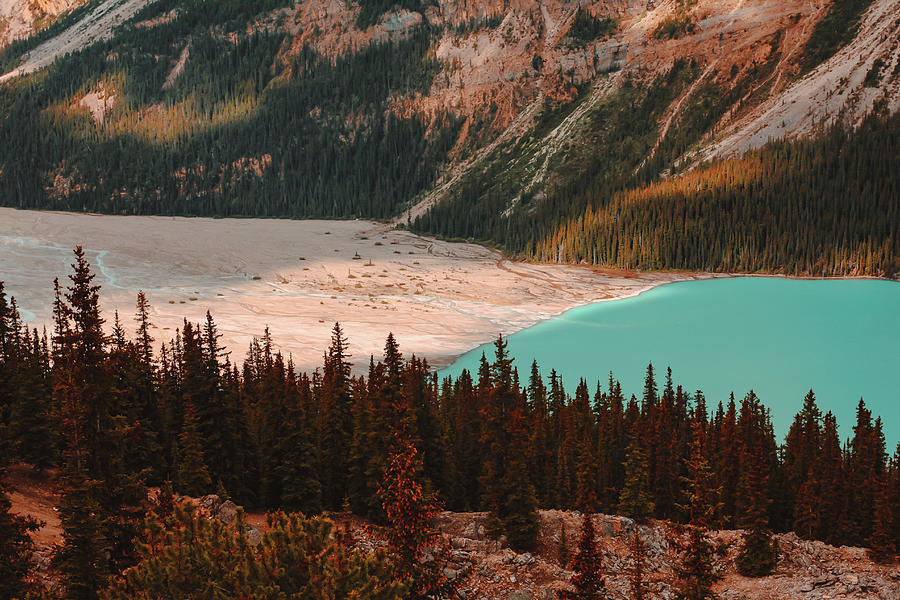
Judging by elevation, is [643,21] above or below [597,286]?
above

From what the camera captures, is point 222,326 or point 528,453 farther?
point 222,326

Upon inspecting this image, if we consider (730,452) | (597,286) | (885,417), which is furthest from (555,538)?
(597,286)

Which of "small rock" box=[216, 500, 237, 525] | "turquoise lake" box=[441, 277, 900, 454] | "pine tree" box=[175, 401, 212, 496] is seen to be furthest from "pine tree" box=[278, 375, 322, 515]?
"turquoise lake" box=[441, 277, 900, 454]

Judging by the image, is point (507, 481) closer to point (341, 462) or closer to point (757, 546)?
A: point (341, 462)

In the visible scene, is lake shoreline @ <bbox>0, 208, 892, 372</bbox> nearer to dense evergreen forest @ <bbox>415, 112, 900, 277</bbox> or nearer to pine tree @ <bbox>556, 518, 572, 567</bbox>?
dense evergreen forest @ <bbox>415, 112, 900, 277</bbox>

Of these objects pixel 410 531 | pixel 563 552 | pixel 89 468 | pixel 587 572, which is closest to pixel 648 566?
pixel 563 552

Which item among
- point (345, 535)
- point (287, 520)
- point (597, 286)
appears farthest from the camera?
point (597, 286)

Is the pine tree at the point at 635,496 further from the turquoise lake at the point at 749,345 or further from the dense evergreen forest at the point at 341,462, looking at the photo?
the turquoise lake at the point at 749,345

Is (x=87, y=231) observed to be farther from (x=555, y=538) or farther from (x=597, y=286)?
(x=555, y=538)
